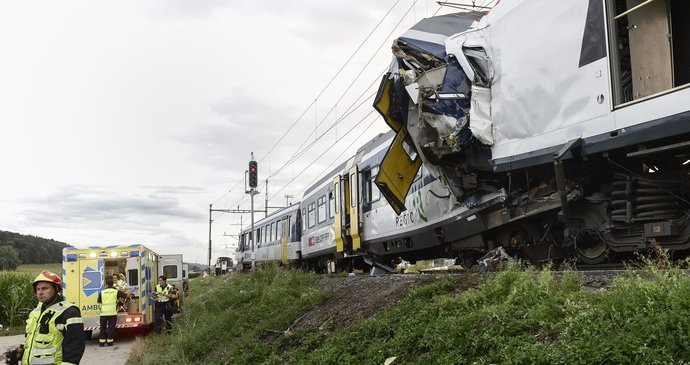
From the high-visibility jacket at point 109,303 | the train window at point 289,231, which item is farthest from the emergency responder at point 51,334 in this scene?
the train window at point 289,231

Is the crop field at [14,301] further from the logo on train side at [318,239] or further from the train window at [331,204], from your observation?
the train window at [331,204]

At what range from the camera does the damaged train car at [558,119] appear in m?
6.18

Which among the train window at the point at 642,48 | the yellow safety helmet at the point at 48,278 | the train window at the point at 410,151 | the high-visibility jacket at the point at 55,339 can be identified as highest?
the train window at the point at 642,48

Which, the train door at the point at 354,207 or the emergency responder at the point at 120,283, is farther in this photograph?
the train door at the point at 354,207

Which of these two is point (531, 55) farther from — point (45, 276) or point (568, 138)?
point (45, 276)

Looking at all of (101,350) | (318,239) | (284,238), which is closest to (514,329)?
(101,350)

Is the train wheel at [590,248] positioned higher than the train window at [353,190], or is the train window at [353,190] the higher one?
the train window at [353,190]

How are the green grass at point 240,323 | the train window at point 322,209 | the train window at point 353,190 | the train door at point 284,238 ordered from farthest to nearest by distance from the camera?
the train door at point 284,238
the train window at point 322,209
the train window at point 353,190
the green grass at point 240,323

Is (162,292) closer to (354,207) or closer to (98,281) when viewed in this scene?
(98,281)

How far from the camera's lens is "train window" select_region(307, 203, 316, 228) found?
21816 millimetres

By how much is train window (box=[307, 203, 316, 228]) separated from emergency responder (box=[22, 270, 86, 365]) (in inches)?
643

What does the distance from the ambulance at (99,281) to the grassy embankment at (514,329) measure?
7.59m

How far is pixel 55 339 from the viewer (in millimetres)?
5457

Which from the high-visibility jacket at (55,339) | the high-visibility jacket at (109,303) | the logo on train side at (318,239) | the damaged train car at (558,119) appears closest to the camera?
the high-visibility jacket at (55,339)
